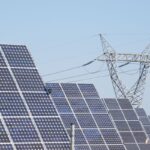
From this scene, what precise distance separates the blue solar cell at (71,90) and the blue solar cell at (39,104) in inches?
899

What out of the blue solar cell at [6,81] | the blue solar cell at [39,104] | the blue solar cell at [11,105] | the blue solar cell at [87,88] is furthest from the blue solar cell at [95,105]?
the blue solar cell at [11,105]

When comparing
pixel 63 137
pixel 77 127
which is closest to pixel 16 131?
pixel 63 137

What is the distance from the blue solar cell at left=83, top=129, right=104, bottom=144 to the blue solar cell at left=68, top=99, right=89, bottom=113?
3423 millimetres

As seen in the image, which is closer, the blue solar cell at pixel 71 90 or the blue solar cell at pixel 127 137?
the blue solar cell at pixel 71 90

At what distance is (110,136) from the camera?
5944 centimetres

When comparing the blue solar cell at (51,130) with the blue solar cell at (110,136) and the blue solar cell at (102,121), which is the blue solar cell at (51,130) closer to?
the blue solar cell at (110,136)

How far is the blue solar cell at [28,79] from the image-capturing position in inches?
1665

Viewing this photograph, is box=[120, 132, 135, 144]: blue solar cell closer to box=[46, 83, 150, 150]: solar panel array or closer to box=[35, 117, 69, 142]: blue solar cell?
box=[46, 83, 150, 150]: solar panel array

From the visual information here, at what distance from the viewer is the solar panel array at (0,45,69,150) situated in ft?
127

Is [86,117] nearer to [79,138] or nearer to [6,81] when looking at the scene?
[79,138]

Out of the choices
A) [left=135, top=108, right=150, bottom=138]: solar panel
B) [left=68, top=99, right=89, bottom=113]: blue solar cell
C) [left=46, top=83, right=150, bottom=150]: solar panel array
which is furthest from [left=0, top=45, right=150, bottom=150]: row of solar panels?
[left=135, top=108, right=150, bottom=138]: solar panel

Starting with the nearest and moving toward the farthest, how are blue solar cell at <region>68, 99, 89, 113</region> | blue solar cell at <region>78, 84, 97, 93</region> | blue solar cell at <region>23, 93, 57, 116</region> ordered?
blue solar cell at <region>23, 93, 57, 116</region>
blue solar cell at <region>68, 99, 89, 113</region>
blue solar cell at <region>78, 84, 97, 93</region>

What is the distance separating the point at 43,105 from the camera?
41500mm

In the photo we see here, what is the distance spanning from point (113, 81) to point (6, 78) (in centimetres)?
9038
